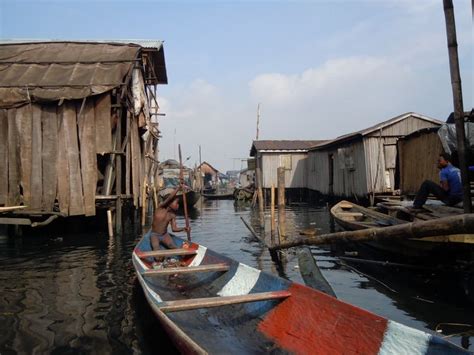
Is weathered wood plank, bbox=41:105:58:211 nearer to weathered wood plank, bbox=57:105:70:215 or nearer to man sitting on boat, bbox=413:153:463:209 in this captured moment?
weathered wood plank, bbox=57:105:70:215

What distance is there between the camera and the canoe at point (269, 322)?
3154mm

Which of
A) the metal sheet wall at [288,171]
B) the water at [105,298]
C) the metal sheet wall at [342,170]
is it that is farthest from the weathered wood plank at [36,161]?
the metal sheet wall at [288,171]

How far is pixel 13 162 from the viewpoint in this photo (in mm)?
11273

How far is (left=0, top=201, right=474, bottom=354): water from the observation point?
4.74 meters

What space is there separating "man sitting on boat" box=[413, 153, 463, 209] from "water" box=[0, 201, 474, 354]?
5.74ft

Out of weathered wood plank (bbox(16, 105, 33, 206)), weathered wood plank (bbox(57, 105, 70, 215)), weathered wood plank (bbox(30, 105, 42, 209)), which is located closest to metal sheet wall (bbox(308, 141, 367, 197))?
weathered wood plank (bbox(57, 105, 70, 215))

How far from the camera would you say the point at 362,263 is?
28.8 ft

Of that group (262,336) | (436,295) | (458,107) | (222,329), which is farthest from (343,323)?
(458,107)

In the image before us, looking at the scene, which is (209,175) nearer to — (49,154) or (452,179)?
(49,154)

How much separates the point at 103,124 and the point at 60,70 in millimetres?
2843

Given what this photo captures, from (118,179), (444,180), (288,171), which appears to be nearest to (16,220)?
(118,179)

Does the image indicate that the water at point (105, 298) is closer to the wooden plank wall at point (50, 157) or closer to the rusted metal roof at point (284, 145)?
the wooden plank wall at point (50, 157)

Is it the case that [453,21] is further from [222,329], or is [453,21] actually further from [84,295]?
[84,295]

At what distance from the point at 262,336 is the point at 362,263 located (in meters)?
5.20
